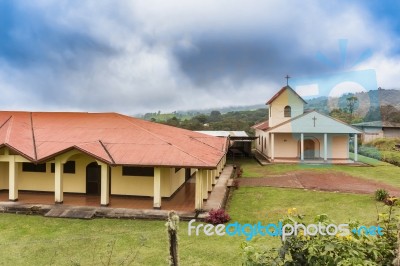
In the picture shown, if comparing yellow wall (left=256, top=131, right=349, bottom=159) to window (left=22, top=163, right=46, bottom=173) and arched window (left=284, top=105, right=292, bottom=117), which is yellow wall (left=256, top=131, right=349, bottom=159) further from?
window (left=22, top=163, right=46, bottom=173)

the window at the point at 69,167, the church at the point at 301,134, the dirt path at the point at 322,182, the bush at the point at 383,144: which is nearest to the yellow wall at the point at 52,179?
the window at the point at 69,167

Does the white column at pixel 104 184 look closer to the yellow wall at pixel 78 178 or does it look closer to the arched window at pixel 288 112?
the yellow wall at pixel 78 178

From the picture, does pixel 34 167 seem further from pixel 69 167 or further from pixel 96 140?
pixel 96 140

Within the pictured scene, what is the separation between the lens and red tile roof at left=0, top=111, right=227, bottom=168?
13.3 m

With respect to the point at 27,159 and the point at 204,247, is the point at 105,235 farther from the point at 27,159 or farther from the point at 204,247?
the point at 27,159

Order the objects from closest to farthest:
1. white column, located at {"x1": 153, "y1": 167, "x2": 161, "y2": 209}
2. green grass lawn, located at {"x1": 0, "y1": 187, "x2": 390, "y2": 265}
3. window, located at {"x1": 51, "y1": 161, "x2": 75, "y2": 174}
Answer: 1. green grass lawn, located at {"x1": 0, "y1": 187, "x2": 390, "y2": 265}
2. white column, located at {"x1": 153, "y1": 167, "x2": 161, "y2": 209}
3. window, located at {"x1": 51, "y1": 161, "x2": 75, "y2": 174}

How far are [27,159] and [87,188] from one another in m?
3.02

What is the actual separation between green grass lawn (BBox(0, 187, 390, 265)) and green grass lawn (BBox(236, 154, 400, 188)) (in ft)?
26.3

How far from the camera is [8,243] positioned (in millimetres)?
9859

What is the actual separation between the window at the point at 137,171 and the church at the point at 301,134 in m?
16.2

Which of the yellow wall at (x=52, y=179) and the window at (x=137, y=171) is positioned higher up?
the window at (x=137, y=171)

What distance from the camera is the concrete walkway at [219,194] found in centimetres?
1374

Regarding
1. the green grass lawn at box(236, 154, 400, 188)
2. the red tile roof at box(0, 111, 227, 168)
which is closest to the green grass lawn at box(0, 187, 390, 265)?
the red tile roof at box(0, 111, 227, 168)

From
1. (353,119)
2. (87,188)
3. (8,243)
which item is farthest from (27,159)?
(353,119)
